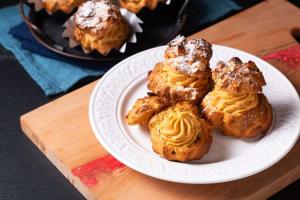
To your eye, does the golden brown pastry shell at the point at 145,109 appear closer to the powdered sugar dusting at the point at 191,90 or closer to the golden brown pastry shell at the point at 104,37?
the powdered sugar dusting at the point at 191,90

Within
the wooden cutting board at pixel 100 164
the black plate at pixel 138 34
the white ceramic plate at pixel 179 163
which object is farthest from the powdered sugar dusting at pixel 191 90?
the black plate at pixel 138 34

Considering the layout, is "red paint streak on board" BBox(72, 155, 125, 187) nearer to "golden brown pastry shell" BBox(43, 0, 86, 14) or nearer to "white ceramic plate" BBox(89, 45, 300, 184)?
"white ceramic plate" BBox(89, 45, 300, 184)

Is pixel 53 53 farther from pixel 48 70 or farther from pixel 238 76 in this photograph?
pixel 238 76

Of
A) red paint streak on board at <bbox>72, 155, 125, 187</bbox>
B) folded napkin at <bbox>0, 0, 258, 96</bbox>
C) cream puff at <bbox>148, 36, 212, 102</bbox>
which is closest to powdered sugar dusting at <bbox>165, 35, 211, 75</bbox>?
cream puff at <bbox>148, 36, 212, 102</bbox>

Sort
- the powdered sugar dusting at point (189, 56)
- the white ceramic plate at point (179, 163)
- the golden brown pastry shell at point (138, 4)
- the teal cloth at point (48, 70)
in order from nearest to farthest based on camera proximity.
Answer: the white ceramic plate at point (179, 163) → the powdered sugar dusting at point (189, 56) → the teal cloth at point (48, 70) → the golden brown pastry shell at point (138, 4)

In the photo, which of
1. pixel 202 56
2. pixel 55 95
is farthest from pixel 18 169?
pixel 202 56

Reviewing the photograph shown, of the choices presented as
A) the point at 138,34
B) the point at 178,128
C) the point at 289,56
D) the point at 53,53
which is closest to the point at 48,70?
the point at 53,53

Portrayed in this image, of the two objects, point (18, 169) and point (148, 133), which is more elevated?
point (148, 133)

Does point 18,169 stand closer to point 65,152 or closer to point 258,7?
point 65,152
